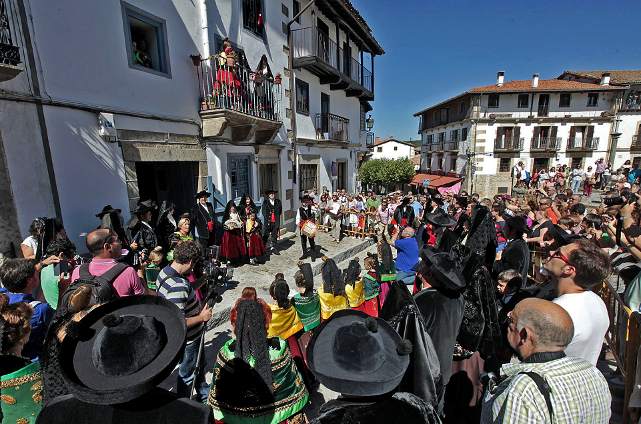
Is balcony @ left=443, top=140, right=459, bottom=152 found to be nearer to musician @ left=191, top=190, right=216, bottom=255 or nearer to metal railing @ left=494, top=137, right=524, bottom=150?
metal railing @ left=494, top=137, right=524, bottom=150

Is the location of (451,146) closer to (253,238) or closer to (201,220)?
(253,238)

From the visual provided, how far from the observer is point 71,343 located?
155 cm

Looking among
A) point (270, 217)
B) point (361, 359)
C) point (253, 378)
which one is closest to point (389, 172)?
point (270, 217)

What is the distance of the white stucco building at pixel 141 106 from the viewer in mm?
4613

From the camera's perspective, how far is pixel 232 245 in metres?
7.43

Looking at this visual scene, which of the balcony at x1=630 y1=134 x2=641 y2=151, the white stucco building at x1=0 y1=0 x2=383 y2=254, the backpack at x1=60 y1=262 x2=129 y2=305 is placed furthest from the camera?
the balcony at x1=630 y1=134 x2=641 y2=151

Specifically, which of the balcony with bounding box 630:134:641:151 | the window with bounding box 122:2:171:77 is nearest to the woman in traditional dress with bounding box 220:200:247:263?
the window with bounding box 122:2:171:77

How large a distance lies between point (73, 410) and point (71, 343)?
35 cm

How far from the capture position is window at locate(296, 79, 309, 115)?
11758 mm

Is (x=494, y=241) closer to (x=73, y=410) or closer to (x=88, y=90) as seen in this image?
(x=73, y=410)

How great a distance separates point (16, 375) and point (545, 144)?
37073 millimetres

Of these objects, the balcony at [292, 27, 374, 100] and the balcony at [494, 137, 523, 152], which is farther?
the balcony at [494, 137, 523, 152]

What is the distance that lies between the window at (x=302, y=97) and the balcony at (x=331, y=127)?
0.81m

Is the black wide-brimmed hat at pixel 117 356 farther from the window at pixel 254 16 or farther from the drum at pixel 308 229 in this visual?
the window at pixel 254 16
